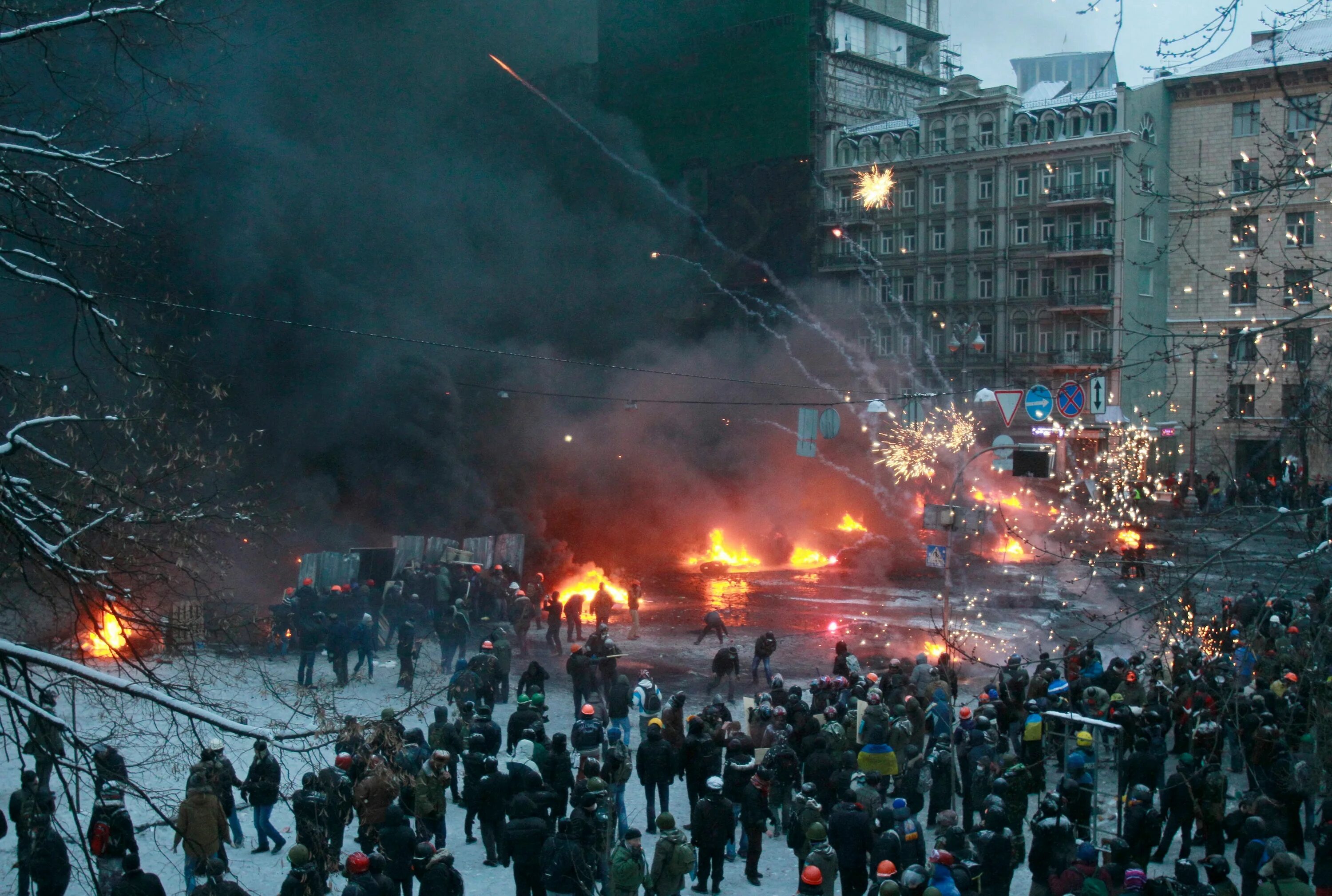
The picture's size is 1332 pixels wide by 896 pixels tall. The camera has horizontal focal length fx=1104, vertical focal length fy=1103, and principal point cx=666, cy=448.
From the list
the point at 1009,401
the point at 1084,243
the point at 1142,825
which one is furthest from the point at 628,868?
the point at 1084,243

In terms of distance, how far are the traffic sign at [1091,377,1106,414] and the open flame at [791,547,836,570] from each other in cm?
1189

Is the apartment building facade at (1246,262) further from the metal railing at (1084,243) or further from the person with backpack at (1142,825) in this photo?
the person with backpack at (1142,825)

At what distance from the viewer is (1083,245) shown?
37125 mm

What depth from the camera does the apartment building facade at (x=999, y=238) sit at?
121 feet

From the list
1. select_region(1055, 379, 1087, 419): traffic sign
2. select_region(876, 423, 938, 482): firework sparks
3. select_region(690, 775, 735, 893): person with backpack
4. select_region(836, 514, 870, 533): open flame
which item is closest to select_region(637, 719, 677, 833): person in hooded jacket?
select_region(690, 775, 735, 893): person with backpack

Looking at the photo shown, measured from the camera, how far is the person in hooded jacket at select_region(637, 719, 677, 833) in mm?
10781

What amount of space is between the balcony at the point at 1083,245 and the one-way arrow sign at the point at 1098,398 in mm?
18753

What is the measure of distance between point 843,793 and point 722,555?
21.9m

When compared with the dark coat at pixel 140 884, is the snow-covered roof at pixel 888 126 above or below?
above

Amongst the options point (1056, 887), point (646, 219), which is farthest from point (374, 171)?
point (1056, 887)

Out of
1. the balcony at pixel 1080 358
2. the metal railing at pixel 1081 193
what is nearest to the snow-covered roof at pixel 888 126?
the metal railing at pixel 1081 193

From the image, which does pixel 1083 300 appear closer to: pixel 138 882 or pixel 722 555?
pixel 722 555

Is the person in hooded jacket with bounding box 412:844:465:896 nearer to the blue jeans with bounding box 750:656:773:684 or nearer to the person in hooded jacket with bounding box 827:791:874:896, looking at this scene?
the person in hooded jacket with bounding box 827:791:874:896

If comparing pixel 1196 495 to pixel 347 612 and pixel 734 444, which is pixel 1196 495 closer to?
pixel 734 444
